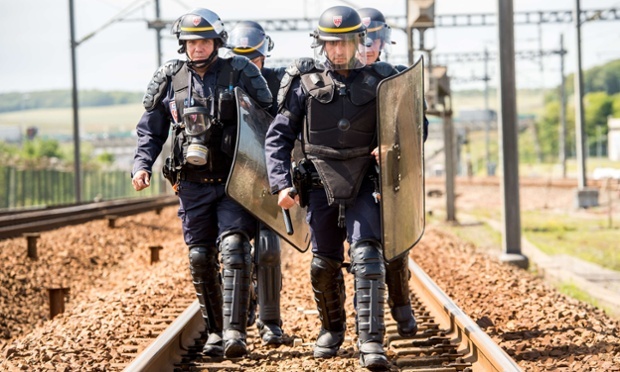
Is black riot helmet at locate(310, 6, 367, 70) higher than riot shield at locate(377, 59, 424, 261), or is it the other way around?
black riot helmet at locate(310, 6, 367, 70)

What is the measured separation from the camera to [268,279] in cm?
792

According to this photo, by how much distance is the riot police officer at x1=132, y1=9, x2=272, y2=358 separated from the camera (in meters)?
7.06

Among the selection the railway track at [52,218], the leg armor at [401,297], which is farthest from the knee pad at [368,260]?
the railway track at [52,218]

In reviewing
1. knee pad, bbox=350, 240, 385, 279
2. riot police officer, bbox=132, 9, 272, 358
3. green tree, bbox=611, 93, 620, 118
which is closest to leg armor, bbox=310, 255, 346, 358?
knee pad, bbox=350, 240, 385, 279

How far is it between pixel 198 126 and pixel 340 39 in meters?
1.09

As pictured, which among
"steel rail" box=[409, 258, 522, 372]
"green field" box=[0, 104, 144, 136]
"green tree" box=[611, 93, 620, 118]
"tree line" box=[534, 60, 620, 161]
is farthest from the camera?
"green field" box=[0, 104, 144, 136]

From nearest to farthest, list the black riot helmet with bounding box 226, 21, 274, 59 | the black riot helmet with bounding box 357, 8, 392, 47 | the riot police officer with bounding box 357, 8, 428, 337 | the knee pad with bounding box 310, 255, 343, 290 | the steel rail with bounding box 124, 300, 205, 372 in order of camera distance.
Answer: the steel rail with bounding box 124, 300, 205, 372 → the knee pad with bounding box 310, 255, 343, 290 → the riot police officer with bounding box 357, 8, 428, 337 → the black riot helmet with bounding box 357, 8, 392, 47 → the black riot helmet with bounding box 226, 21, 274, 59

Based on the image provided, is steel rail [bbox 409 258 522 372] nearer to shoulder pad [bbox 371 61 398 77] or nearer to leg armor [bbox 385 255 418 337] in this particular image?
leg armor [bbox 385 255 418 337]

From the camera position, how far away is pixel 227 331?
7.02 meters

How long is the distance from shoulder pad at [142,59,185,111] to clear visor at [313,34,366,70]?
3.43ft

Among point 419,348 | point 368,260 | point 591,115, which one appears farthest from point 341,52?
point 591,115

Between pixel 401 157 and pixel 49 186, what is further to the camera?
pixel 49 186

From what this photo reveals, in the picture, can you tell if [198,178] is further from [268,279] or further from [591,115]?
[591,115]

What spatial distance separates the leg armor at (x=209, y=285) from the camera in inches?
287
